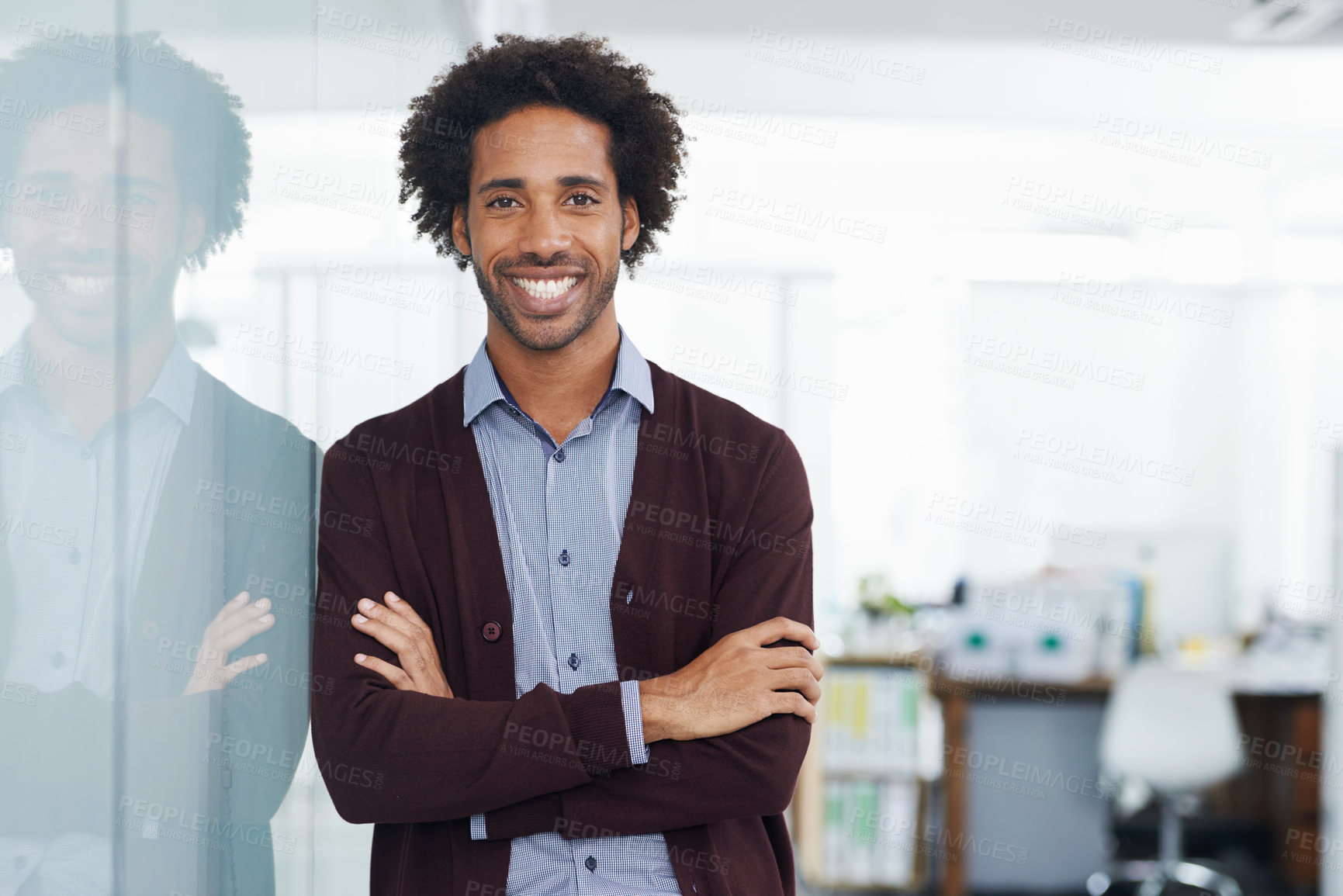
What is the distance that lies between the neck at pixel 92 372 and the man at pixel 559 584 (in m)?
0.41

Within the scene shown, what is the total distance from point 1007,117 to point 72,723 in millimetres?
4786

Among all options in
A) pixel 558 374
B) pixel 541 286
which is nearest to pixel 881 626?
pixel 558 374

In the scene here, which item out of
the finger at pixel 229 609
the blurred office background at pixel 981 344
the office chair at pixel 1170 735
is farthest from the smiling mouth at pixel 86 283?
the office chair at pixel 1170 735

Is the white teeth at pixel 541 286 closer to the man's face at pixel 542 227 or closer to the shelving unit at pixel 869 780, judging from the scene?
the man's face at pixel 542 227

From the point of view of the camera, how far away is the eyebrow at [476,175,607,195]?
57.7 inches

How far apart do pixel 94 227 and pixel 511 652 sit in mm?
697

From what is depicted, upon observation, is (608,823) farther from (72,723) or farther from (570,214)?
(570,214)

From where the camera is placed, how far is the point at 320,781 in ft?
5.64

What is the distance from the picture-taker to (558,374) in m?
1.53

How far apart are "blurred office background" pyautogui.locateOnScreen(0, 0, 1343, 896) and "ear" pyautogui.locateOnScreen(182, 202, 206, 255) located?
99 mm

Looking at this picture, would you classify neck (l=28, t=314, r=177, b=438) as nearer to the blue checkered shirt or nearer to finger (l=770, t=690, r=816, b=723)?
the blue checkered shirt

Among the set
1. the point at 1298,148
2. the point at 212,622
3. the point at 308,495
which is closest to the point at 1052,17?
the point at 1298,148

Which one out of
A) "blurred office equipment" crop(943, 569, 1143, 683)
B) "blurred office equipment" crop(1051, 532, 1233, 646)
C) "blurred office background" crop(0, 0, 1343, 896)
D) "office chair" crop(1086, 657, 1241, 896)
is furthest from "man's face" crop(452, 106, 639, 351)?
"blurred office equipment" crop(1051, 532, 1233, 646)

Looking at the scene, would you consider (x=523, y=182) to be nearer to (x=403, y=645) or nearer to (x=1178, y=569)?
(x=403, y=645)
